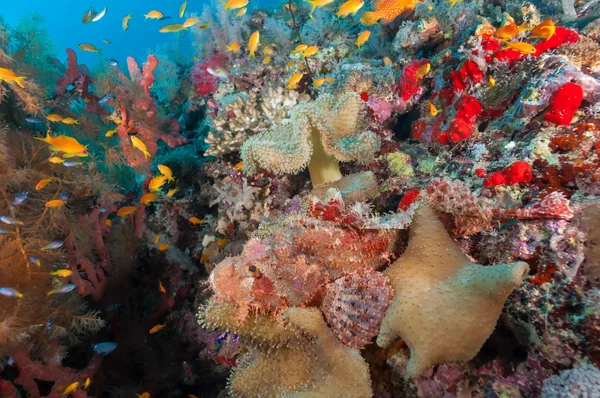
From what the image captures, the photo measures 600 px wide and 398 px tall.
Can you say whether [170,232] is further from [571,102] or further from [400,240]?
[571,102]

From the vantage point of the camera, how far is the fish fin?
220cm

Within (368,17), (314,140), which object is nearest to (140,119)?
(314,140)

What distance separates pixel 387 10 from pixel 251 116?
148 inches

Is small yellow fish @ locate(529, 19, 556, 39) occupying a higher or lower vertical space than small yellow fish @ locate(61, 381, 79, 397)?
higher

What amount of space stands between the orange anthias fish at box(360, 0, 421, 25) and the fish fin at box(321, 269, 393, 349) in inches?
215

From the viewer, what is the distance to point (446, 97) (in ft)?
14.1

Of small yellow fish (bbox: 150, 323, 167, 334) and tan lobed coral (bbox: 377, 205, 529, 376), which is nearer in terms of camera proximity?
tan lobed coral (bbox: 377, 205, 529, 376)

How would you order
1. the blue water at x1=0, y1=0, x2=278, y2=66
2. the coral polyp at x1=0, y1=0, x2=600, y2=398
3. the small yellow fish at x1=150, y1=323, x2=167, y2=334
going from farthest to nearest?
the blue water at x1=0, y1=0, x2=278, y2=66 → the small yellow fish at x1=150, y1=323, x2=167, y2=334 → the coral polyp at x1=0, y1=0, x2=600, y2=398

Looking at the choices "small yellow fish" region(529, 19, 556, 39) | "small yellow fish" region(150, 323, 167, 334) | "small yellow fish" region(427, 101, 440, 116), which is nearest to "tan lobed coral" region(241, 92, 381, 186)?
"small yellow fish" region(427, 101, 440, 116)

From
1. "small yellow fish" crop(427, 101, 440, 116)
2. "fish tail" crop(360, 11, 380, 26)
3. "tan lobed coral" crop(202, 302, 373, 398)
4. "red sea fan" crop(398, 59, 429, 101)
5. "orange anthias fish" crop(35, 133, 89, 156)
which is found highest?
"fish tail" crop(360, 11, 380, 26)

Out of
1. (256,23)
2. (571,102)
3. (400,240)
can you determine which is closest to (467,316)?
(400,240)

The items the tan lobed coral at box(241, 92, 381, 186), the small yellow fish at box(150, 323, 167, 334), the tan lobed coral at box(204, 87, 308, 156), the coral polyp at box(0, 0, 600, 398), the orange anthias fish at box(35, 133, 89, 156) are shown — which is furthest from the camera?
the small yellow fish at box(150, 323, 167, 334)

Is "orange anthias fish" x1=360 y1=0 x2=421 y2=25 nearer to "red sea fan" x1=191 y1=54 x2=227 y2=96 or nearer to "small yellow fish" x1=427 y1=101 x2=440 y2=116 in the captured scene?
"small yellow fish" x1=427 y1=101 x2=440 y2=116

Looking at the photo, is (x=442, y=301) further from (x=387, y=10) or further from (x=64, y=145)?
(x=387, y=10)
